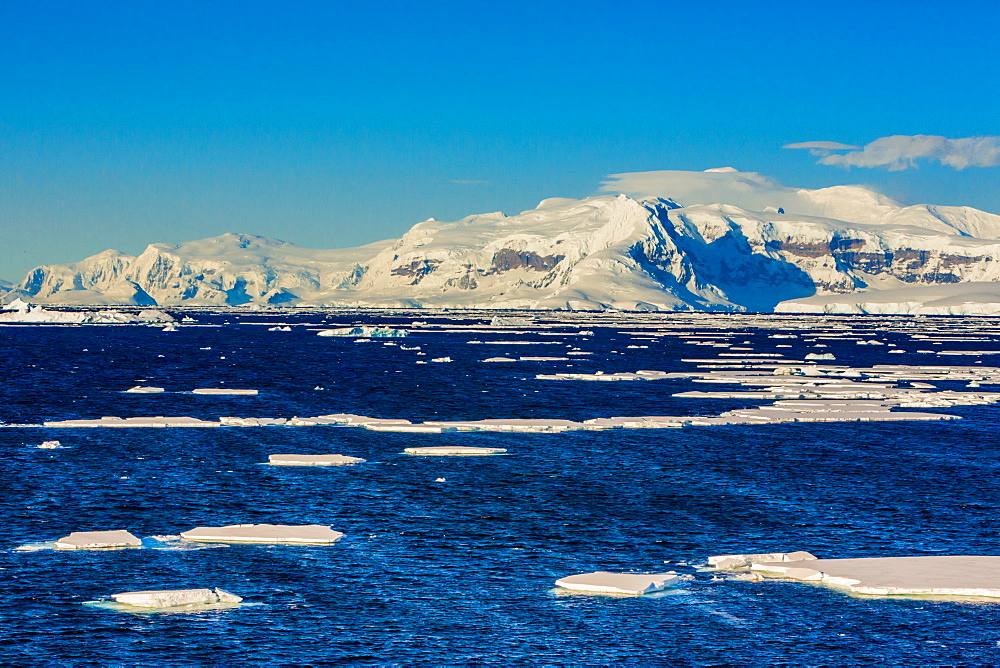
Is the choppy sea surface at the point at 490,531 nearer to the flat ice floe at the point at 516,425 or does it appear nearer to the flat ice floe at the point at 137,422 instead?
the flat ice floe at the point at 137,422

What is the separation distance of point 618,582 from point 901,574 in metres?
6.76

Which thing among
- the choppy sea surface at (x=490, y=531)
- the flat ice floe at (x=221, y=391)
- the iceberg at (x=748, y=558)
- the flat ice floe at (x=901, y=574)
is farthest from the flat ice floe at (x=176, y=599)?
the flat ice floe at (x=221, y=391)

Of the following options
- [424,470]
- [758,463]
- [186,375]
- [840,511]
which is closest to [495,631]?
[840,511]

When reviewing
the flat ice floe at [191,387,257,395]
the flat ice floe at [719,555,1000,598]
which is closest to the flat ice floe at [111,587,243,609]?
the flat ice floe at [719,555,1000,598]

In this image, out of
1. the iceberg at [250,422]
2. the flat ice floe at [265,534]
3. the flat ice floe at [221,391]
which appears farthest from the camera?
the flat ice floe at [221,391]

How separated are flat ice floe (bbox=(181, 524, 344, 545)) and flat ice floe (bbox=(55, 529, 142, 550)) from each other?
4.68 ft

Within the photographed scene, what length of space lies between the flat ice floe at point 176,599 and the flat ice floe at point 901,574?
1254 centimetres

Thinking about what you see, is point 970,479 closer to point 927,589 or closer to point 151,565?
point 927,589

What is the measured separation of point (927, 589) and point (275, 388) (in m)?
54.7

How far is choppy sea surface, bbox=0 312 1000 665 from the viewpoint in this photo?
21.8 metres

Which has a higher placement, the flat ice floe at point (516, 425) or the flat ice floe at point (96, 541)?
the flat ice floe at point (516, 425)

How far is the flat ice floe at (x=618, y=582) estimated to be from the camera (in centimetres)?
2481

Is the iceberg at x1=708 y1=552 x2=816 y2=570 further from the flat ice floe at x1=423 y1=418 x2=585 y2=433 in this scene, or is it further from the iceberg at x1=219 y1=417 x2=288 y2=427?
the iceberg at x1=219 y1=417 x2=288 y2=427

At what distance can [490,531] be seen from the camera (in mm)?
31031
